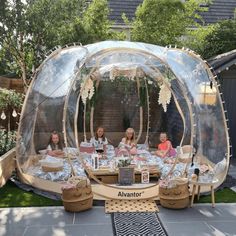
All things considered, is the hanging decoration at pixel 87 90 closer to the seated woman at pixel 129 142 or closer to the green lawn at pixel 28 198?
the seated woman at pixel 129 142

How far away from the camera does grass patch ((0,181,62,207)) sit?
6.50 metres

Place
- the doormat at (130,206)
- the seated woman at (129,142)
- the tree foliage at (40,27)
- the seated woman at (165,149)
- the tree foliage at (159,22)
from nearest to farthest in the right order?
1. the doormat at (130,206)
2. the seated woman at (165,149)
3. the seated woman at (129,142)
4. the tree foliage at (40,27)
5. the tree foliage at (159,22)

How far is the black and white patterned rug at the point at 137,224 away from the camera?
5.38 m

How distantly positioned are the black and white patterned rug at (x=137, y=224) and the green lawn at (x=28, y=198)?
1.22 m

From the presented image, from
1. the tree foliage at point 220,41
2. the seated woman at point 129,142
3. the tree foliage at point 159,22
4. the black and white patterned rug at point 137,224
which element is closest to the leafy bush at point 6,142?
the seated woman at point 129,142

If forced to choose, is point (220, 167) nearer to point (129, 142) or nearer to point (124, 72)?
point (129, 142)

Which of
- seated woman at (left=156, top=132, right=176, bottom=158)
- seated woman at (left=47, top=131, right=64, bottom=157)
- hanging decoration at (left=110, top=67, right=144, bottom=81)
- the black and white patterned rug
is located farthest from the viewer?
hanging decoration at (left=110, top=67, right=144, bottom=81)

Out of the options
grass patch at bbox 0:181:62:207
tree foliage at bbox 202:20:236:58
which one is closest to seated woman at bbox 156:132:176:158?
grass patch at bbox 0:181:62:207

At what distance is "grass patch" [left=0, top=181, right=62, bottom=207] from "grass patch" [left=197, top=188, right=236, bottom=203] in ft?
8.86

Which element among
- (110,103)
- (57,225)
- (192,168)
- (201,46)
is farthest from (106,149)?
(201,46)

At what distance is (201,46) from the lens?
42.5 feet

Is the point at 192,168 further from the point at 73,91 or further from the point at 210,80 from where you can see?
the point at 73,91

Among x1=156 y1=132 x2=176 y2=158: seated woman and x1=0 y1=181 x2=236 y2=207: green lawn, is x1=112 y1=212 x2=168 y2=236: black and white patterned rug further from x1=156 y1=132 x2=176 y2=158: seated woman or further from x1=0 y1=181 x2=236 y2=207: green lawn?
x1=156 y1=132 x2=176 y2=158: seated woman

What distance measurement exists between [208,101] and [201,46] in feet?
20.5
